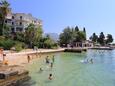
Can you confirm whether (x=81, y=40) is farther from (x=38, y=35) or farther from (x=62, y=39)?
(x=38, y=35)

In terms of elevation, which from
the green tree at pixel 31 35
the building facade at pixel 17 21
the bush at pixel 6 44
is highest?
the building facade at pixel 17 21

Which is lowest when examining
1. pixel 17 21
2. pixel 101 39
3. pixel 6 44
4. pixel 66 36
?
pixel 6 44

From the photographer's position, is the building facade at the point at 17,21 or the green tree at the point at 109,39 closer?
the building facade at the point at 17,21

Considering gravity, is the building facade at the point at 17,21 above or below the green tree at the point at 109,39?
above

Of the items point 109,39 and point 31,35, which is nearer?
point 31,35

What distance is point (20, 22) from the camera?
9694cm

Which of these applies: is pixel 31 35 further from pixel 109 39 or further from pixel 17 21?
pixel 109 39

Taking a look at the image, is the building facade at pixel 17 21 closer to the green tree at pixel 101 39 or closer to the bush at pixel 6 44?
the bush at pixel 6 44

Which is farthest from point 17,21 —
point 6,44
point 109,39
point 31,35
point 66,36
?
point 109,39

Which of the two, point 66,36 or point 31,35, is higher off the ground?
point 66,36

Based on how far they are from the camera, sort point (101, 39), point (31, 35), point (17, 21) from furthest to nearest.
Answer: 1. point (101, 39)
2. point (17, 21)
3. point (31, 35)

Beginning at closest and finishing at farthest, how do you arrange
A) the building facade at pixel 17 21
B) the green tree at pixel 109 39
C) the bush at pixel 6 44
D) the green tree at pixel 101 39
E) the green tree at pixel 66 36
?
1. the bush at pixel 6 44
2. the building facade at pixel 17 21
3. the green tree at pixel 66 36
4. the green tree at pixel 101 39
5. the green tree at pixel 109 39

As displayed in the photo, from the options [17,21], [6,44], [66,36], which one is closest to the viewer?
[6,44]

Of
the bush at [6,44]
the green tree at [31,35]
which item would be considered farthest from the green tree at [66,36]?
the bush at [6,44]
